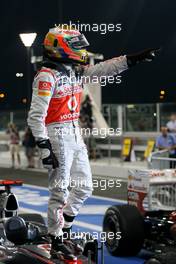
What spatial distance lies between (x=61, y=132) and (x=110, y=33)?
14.9 feet

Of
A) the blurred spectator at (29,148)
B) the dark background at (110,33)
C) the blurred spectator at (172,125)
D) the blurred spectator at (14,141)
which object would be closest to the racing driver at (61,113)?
the dark background at (110,33)

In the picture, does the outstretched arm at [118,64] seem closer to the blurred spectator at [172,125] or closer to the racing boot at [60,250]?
the racing boot at [60,250]

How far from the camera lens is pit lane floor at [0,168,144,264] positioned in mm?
8597

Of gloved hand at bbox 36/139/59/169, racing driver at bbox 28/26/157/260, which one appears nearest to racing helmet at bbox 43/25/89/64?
racing driver at bbox 28/26/157/260

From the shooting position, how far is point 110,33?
31.3 ft

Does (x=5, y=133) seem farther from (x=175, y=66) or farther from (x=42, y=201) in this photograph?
(x=42, y=201)

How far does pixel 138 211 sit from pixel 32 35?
6.38 metres

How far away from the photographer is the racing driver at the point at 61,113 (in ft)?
16.8

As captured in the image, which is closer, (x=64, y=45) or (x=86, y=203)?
(x=64, y=45)

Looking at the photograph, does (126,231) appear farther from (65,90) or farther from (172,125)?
(172,125)

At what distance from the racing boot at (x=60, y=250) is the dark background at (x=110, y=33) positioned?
11.5ft

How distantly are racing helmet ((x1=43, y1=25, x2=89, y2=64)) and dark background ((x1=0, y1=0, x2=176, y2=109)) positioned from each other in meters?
2.78

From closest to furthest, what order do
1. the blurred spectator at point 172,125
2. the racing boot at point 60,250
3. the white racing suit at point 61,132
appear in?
the racing boot at point 60,250 < the white racing suit at point 61,132 < the blurred spectator at point 172,125

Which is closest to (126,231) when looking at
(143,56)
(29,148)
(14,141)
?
(143,56)
